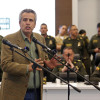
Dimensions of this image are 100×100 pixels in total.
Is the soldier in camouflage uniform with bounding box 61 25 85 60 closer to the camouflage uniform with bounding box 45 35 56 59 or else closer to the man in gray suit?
the camouflage uniform with bounding box 45 35 56 59

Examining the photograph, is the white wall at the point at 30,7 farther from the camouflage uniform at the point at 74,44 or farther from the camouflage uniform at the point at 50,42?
the camouflage uniform at the point at 74,44

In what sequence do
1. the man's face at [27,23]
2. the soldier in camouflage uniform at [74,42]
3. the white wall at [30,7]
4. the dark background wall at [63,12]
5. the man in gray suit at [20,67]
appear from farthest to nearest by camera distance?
the dark background wall at [63,12] → the white wall at [30,7] → the soldier in camouflage uniform at [74,42] → the man's face at [27,23] → the man in gray suit at [20,67]

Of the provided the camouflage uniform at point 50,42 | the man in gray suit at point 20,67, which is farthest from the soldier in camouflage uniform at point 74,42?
the man in gray suit at point 20,67

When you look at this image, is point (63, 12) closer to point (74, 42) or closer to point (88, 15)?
point (88, 15)

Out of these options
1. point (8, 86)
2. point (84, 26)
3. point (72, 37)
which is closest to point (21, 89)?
point (8, 86)

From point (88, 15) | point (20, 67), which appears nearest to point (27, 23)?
point (20, 67)

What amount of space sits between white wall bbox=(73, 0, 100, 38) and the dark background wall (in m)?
1.11

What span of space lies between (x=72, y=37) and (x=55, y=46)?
552mm

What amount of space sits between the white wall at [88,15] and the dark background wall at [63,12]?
111 cm

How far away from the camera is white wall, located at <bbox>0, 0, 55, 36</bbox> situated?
8109mm

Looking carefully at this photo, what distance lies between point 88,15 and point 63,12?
1517 mm

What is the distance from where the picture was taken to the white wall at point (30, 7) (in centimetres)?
811

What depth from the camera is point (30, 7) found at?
8266mm

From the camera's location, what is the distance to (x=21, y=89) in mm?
2123
